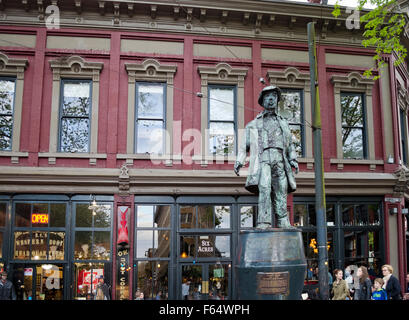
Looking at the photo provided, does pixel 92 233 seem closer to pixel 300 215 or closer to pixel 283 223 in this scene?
pixel 300 215

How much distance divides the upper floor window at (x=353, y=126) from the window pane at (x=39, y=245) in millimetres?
10438

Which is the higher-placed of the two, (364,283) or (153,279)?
(364,283)

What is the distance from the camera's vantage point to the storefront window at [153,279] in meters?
14.6

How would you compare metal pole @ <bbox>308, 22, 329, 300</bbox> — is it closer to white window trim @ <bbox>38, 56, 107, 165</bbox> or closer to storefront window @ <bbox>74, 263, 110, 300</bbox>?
storefront window @ <bbox>74, 263, 110, 300</bbox>

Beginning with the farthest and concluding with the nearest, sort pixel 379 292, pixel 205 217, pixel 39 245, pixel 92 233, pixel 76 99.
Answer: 1. pixel 76 99
2. pixel 205 217
3. pixel 92 233
4. pixel 39 245
5. pixel 379 292

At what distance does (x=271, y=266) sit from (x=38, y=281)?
9152 millimetres

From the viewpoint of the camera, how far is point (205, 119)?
623 inches

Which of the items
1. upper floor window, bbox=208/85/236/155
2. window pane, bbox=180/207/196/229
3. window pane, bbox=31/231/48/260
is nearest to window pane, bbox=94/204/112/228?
window pane, bbox=31/231/48/260

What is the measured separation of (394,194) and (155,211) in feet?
27.0

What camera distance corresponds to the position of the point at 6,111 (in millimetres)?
15211

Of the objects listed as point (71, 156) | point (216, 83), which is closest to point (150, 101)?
point (216, 83)

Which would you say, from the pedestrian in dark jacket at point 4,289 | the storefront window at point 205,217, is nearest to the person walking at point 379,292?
the storefront window at point 205,217
